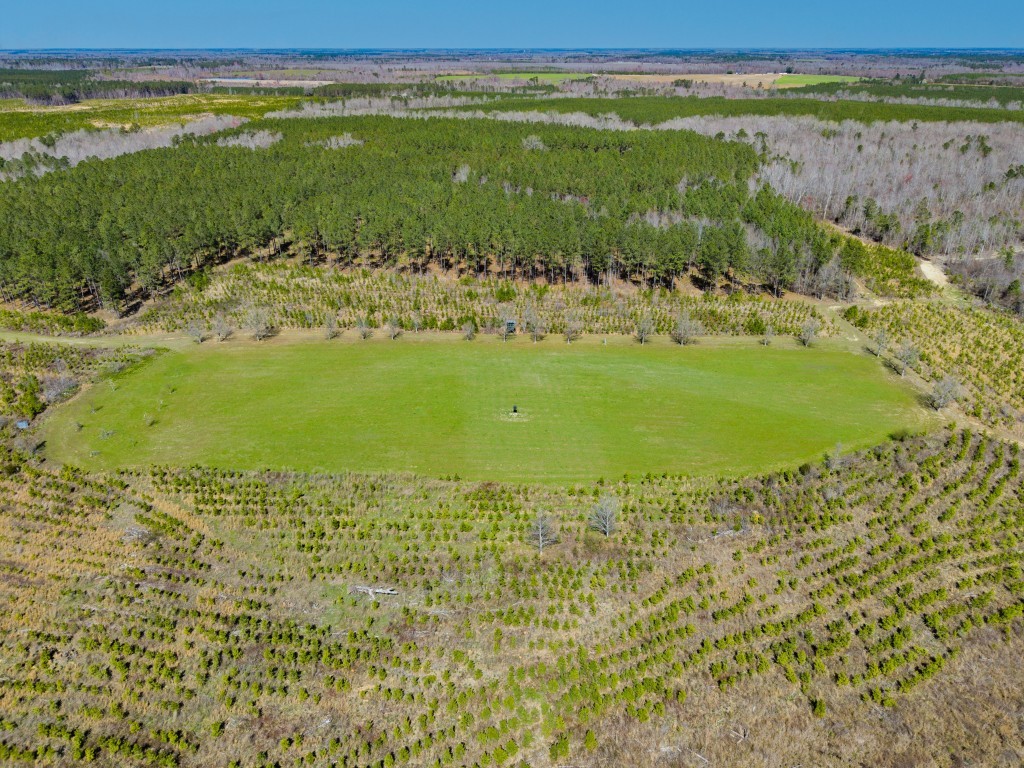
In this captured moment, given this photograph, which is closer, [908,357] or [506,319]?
[908,357]

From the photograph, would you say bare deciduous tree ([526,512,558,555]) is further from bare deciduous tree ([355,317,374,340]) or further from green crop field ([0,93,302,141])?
green crop field ([0,93,302,141])

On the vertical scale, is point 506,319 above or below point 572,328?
below

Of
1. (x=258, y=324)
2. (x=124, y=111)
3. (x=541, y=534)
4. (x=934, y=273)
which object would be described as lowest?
(x=934, y=273)

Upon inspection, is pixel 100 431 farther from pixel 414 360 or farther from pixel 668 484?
pixel 668 484

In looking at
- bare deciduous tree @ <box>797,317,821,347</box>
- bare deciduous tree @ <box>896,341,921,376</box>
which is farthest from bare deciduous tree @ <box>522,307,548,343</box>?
bare deciduous tree @ <box>896,341,921,376</box>

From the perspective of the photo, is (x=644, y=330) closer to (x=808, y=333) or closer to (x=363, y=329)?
(x=808, y=333)

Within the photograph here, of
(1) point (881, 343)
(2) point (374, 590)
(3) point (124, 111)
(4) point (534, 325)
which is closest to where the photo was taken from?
(2) point (374, 590)

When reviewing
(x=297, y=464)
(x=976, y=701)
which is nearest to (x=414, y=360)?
(x=297, y=464)

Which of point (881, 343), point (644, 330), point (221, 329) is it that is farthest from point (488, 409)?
point (881, 343)
